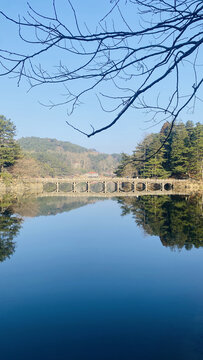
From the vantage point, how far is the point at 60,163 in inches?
3757

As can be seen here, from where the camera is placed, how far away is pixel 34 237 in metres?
11.4

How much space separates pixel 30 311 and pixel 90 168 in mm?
144359

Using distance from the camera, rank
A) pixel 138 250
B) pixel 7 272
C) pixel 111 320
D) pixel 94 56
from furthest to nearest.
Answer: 1. pixel 138 250
2. pixel 7 272
3. pixel 111 320
4. pixel 94 56

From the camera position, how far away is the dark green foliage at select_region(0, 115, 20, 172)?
38406 millimetres

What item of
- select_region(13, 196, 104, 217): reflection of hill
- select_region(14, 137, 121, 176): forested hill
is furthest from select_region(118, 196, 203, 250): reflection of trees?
select_region(13, 196, 104, 217): reflection of hill

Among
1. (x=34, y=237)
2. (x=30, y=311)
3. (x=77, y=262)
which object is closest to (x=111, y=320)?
(x=30, y=311)

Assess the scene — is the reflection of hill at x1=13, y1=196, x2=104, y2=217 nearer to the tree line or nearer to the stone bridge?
the stone bridge

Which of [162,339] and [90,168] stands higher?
[90,168]

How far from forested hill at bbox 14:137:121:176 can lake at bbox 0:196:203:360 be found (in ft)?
8.17

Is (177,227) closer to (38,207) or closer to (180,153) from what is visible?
(38,207)

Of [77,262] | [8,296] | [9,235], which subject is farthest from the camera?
[9,235]

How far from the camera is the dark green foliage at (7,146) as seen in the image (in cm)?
3841

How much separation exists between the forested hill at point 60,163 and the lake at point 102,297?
249 cm

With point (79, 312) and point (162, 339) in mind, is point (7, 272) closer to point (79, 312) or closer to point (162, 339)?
point (79, 312)
